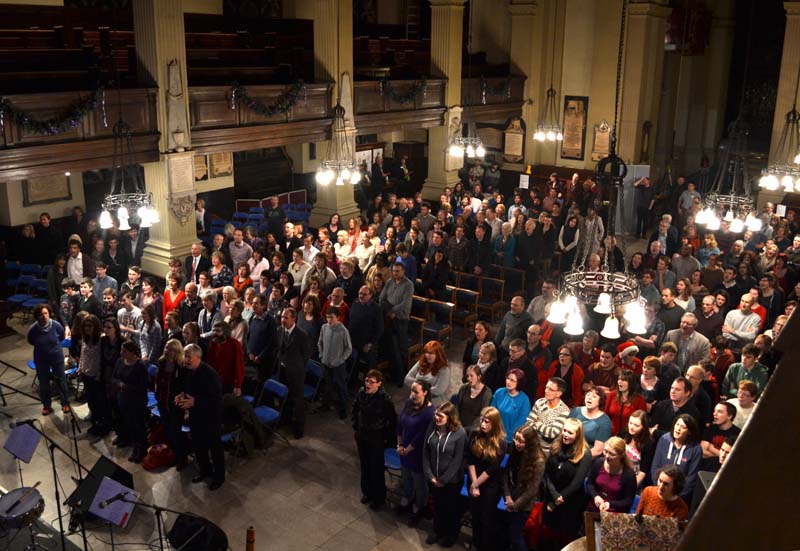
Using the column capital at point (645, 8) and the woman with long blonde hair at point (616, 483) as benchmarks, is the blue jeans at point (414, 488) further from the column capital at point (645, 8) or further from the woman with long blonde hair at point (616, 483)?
the column capital at point (645, 8)

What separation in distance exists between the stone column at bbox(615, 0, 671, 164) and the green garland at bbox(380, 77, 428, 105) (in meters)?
5.35

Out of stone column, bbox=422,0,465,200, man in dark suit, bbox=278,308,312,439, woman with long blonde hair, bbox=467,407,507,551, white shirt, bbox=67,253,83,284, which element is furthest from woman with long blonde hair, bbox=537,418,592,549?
stone column, bbox=422,0,465,200

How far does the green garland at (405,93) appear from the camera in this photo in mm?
16031

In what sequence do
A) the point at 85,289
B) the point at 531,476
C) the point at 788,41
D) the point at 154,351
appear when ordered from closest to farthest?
1. the point at 531,476
2. the point at 154,351
3. the point at 85,289
4. the point at 788,41

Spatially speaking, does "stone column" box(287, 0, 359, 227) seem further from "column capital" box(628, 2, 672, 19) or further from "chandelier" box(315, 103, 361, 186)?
"column capital" box(628, 2, 672, 19)

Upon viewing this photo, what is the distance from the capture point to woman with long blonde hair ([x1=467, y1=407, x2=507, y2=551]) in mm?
6398

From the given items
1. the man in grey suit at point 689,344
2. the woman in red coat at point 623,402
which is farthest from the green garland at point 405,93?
the woman in red coat at point 623,402

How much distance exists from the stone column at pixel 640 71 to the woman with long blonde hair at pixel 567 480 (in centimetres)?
1389

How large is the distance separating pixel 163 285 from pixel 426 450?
7.37 m

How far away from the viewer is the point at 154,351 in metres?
9.19

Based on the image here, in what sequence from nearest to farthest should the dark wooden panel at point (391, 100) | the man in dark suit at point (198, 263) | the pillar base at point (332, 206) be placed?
the man in dark suit at point (198, 263) < the dark wooden panel at point (391, 100) < the pillar base at point (332, 206)

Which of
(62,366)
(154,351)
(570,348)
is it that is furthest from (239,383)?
(570,348)

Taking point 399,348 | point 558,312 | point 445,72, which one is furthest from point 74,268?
point 445,72

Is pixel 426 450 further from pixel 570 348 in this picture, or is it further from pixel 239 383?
pixel 239 383
